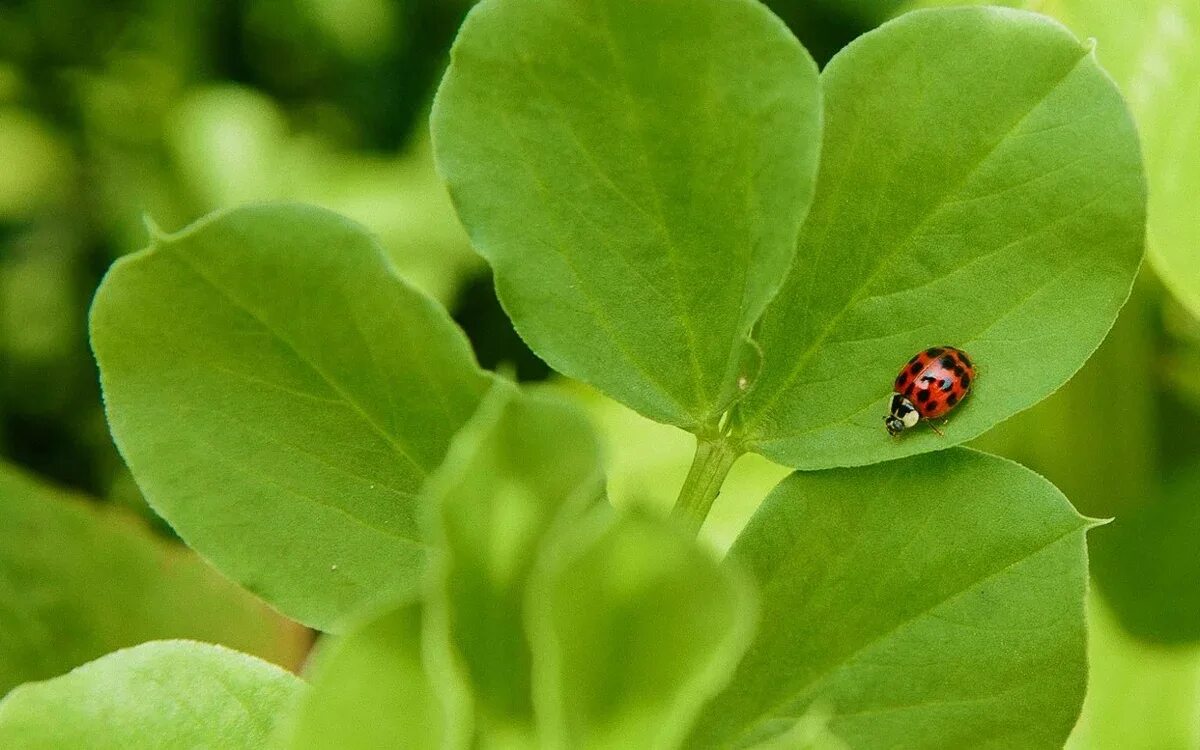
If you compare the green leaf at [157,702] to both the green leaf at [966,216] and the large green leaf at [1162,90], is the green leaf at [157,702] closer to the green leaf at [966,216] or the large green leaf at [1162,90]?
the green leaf at [966,216]

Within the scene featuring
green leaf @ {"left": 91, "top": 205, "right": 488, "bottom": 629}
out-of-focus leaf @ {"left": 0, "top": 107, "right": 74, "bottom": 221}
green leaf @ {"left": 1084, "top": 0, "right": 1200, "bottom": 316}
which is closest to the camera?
green leaf @ {"left": 91, "top": 205, "right": 488, "bottom": 629}

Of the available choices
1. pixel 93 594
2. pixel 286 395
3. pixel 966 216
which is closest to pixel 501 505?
pixel 286 395

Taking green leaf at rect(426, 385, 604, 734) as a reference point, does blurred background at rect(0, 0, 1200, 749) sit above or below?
below

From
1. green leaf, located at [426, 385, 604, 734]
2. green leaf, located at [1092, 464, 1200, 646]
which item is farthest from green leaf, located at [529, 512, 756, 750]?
green leaf, located at [1092, 464, 1200, 646]

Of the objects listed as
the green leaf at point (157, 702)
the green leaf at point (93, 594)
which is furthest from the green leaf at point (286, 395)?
the green leaf at point (93, 594)

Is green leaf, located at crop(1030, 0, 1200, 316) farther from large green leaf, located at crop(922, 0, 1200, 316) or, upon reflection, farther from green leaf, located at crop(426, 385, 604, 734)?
green leaf, located at crop(426, 385, 604, 734)

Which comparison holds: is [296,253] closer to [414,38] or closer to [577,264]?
[577,264]
